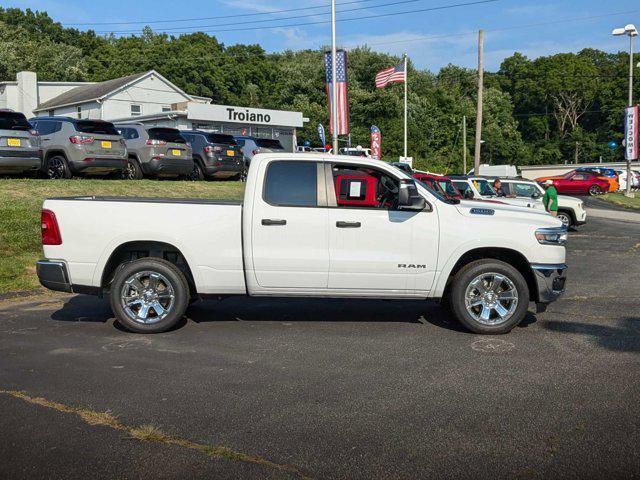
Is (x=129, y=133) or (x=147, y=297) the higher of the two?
(x=129, y=133)

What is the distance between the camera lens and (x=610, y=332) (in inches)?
284

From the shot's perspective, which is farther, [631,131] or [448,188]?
[631,131]

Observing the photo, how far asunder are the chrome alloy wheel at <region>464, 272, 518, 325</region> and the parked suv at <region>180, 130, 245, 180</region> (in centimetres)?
1636

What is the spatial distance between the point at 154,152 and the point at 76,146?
113 inches

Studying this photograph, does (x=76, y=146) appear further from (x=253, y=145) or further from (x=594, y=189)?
(x=594, y=189)

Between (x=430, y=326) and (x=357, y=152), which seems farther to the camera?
(x=357, y=152)

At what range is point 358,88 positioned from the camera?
201 ft

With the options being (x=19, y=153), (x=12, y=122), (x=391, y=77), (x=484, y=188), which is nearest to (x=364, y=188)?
(x=19, y=153)

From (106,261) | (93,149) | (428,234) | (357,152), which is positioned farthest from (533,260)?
(357,152)

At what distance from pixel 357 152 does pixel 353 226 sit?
26340mm

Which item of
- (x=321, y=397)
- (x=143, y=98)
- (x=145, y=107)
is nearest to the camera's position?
(x=321, y=397)

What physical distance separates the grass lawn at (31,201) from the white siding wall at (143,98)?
27.8 metres

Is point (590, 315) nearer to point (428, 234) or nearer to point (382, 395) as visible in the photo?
point (428, 234)

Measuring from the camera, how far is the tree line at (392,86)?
2437 inches
